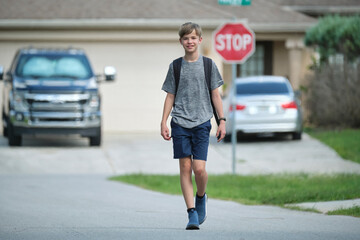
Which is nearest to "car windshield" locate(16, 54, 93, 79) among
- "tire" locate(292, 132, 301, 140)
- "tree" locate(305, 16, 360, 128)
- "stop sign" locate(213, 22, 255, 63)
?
"stop sign" locate(213, 22, 255, 63)

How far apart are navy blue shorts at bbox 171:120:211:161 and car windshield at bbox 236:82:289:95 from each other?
12223 mm

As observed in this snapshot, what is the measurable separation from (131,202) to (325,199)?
2451mm

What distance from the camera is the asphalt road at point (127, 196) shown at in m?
7.01

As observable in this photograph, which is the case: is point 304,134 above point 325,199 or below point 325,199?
below

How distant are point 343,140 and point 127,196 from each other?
28.1 feet

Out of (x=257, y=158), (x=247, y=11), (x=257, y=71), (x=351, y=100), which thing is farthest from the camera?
(x=257, y=71)

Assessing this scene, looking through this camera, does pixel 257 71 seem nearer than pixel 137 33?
No

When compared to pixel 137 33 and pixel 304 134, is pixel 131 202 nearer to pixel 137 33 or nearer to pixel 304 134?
pixel 304 134

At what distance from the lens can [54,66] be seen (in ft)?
57.8

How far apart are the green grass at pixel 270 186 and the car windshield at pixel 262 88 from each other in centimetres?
620

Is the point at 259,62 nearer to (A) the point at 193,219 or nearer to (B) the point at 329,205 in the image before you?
(B) the point at 329,205

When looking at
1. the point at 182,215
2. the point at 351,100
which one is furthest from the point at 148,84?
the point at 182,215

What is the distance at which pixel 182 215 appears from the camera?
844cm

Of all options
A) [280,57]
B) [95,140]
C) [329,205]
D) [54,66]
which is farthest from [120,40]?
[329,205]
